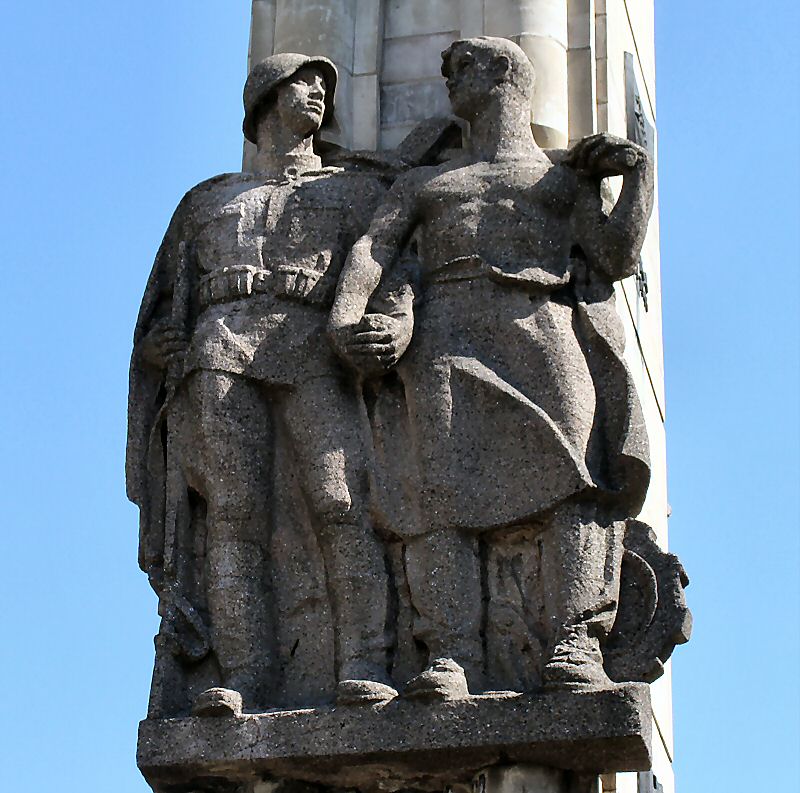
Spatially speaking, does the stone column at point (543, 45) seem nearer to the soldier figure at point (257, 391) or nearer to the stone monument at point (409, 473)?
the stone monument at point (409, 473)

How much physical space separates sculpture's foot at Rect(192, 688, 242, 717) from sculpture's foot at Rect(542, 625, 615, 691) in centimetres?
153

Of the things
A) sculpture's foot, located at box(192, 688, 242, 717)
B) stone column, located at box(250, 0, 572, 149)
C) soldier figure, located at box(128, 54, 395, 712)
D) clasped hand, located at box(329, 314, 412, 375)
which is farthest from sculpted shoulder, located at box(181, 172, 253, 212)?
sculpture's foot, located at box(192, 688, 242, 717)

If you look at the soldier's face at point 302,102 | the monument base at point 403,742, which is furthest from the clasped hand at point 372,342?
the monument base at point 403,742

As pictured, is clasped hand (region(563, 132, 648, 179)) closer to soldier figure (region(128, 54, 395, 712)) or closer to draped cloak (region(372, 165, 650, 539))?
draped cloak (region(372, 165, 650, 539))

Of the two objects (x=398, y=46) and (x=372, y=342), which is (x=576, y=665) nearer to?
(x=372, y=342)

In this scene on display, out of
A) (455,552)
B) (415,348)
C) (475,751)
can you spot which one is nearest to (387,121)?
(415,348)

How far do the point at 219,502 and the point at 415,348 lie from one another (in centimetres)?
127

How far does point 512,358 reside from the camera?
11.3 metres

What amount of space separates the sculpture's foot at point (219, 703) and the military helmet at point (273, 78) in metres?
3.23

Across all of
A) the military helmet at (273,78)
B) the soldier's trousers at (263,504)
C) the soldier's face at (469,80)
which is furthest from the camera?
the military helmet at (273,78)

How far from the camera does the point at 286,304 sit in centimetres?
1171

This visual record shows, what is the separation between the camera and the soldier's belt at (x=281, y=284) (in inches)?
461

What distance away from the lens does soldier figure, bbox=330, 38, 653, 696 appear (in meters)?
10.9

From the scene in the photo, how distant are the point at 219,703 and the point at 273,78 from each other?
11.5ft
